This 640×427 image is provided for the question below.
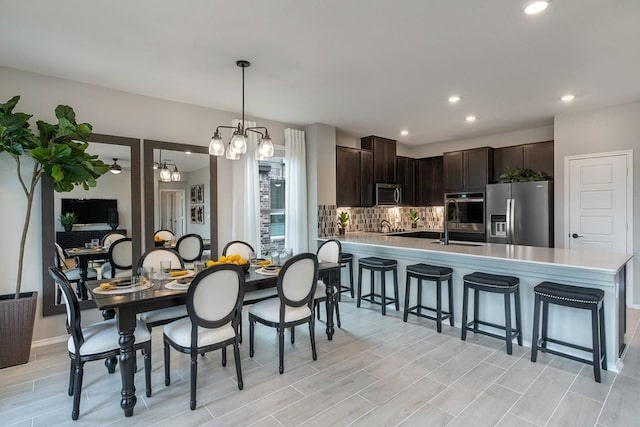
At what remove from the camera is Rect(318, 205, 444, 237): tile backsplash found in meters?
5.66

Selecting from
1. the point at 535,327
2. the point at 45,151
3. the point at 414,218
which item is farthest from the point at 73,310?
the point at 414,218

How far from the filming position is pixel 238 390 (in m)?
2.60

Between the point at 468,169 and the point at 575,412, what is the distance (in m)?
4.63

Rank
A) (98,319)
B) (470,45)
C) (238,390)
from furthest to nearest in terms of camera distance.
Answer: (98,319) < (470,45) < (238,390)

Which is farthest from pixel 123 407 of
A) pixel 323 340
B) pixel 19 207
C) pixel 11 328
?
pixel 19 207

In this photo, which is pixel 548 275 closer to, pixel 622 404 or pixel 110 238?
pixel 622 404

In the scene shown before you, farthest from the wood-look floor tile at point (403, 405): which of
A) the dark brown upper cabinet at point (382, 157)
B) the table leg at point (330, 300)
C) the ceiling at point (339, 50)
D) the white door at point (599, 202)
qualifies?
the dark brown upper cabinet at point (382, 157)

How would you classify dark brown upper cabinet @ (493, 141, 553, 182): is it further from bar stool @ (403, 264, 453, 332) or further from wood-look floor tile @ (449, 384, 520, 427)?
wood-look floor tile @ (449, 384, 520, 427)

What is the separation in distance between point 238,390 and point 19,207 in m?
2.87

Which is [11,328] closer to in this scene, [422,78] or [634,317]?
[422,78]

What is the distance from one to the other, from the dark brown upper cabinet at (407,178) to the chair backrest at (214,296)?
5.18 m

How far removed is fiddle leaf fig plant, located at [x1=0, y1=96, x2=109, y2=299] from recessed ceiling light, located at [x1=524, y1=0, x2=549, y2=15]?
3.76 metres

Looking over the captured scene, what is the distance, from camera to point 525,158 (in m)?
5.72

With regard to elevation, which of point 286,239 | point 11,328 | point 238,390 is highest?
point 286,239
